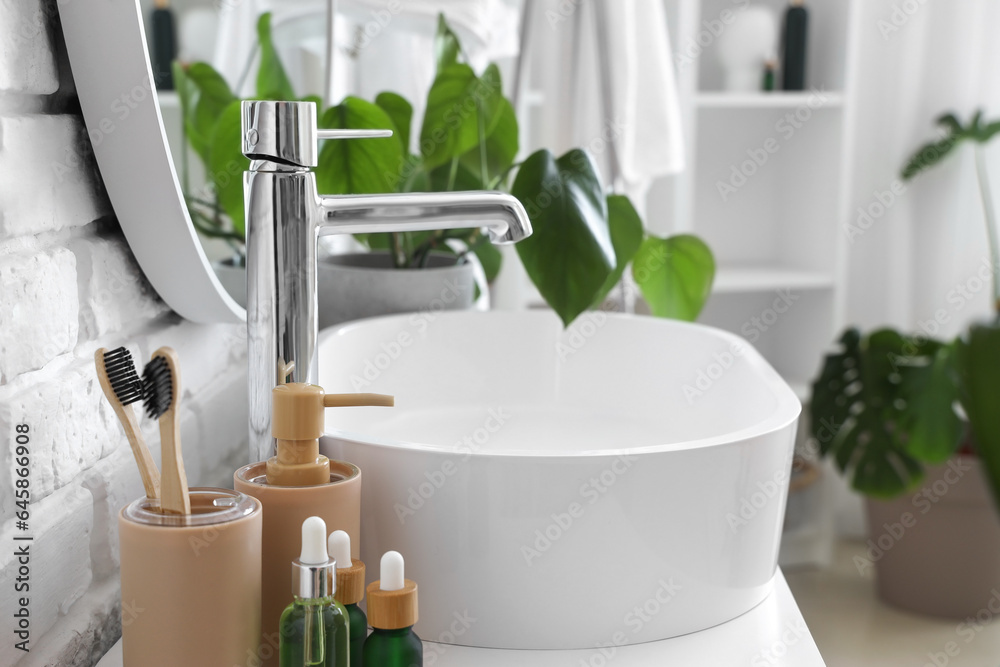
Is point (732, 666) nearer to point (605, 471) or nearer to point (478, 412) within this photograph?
point (605, 471)

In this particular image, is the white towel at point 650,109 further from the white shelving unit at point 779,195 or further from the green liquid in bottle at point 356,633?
the green liquid in bottle at point 356,633

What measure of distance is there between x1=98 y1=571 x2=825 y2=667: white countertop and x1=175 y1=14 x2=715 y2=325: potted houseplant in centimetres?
23

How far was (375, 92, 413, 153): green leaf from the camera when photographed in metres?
0.90

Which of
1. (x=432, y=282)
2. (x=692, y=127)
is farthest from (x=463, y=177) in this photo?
(x=692, y=127)

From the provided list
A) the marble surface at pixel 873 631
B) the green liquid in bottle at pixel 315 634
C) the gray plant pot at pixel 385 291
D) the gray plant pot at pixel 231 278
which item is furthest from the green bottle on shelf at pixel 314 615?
the marble surface at pixel 873 631

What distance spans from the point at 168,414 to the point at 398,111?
0.58m

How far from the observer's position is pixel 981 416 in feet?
0.63

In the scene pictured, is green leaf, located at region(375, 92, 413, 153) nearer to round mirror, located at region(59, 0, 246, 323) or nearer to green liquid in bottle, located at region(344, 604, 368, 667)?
round mirror, located at region(59, 0, 246, 323)

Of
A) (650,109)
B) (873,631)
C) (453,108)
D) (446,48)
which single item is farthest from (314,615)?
(873,631)

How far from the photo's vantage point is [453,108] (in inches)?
35.0

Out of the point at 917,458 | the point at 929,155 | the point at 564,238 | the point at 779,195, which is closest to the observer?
the point at 564,238

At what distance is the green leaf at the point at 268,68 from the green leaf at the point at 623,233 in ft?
1.25

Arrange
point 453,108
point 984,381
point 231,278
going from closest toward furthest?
point 984,381 → point 231,278 → point 453,108

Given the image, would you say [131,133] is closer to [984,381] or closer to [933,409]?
[984,381]
